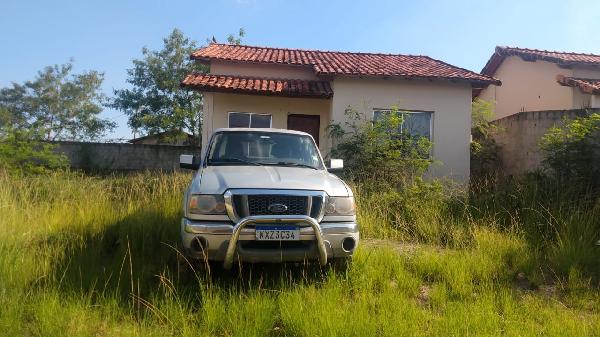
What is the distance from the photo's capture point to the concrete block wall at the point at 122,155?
16.5 metres

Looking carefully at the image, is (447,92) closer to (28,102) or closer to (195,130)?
A: (195,130)

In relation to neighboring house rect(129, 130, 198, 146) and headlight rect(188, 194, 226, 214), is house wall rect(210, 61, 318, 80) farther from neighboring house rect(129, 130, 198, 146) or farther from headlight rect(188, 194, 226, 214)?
headlight rect(188, 194, 226, 214)

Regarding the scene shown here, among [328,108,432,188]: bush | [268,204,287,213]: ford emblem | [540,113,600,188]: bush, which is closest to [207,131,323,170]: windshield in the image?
[268,204,287,213]: ford emblem

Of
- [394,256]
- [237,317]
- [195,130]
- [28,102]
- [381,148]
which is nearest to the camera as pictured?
[237,317]

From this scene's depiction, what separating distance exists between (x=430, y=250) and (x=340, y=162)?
1.66m

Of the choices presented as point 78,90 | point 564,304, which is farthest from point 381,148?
point 78,90

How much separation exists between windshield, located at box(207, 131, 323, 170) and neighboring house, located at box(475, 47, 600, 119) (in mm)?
9626

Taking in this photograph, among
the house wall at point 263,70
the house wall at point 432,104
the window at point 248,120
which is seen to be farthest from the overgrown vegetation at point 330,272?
the house wall at point 263,70

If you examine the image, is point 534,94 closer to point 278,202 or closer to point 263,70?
point 263,70

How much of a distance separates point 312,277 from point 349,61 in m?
10.2

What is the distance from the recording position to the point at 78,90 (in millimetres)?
34875

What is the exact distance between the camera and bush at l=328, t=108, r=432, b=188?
8984 mm

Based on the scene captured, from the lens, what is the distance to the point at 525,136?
1025 cm

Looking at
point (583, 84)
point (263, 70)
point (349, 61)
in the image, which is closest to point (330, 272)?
point (263, 70)
